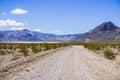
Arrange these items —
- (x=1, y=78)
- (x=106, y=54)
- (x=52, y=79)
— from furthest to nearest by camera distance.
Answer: (x=106, y=54) < (x=1, y=78) < (x=52, y=79)

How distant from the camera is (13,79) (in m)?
12.8

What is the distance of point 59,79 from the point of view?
1248 centimetres

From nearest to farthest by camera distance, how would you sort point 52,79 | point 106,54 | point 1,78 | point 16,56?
point 52,79 → point 1,78 → point 16,56 → point 106,54

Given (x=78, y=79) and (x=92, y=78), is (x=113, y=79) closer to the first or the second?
(x=92, y=78)

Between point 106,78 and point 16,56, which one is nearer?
point 106,78

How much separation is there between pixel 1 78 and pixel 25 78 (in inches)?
50.5

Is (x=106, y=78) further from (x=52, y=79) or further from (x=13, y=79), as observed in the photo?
(x=13, y=79)

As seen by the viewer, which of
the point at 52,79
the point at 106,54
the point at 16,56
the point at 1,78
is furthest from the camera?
the point at 106,54

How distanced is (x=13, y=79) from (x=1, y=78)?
2.79ft

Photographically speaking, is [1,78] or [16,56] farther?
[16,56]

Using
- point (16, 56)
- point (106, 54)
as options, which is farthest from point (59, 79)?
point (106, 54)

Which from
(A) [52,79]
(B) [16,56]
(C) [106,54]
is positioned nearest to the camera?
(A) [52,79]

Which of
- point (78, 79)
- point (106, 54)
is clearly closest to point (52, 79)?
point (78, 79)

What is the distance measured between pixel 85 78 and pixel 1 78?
12.8 feet
